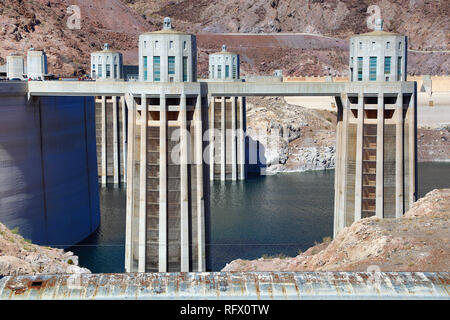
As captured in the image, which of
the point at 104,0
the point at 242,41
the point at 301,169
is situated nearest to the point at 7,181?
the point at 301,169

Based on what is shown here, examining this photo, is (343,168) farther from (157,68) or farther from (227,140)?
(227,140)

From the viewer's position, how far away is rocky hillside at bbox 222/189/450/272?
24.8 m

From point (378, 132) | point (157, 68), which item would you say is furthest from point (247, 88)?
point (378, 132)

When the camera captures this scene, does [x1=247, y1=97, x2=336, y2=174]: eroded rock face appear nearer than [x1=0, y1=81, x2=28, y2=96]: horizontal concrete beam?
No

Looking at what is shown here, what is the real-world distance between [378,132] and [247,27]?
13579 cm

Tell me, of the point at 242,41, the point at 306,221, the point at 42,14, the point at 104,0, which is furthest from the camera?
the point at 242,41

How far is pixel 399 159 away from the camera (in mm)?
42156

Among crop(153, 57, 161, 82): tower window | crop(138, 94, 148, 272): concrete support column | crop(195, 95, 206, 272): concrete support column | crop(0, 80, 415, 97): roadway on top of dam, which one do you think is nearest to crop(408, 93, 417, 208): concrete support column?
crop(0, 80, 415, 97): roadway on top of dam

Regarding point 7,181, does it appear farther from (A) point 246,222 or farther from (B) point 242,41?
(B) point 242,41

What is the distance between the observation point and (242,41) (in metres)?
167

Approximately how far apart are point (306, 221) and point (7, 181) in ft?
77.6

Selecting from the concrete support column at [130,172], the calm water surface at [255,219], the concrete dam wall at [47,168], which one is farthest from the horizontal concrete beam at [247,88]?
the calm water surface at [255,219]

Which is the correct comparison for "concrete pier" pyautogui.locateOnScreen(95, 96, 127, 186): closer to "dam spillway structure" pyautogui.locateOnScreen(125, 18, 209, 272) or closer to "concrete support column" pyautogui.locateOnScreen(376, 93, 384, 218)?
"dam spillway structure" pyautogui.locateOnScreen(125, 18, 209, 272)

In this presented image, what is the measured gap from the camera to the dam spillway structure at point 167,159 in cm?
3850
